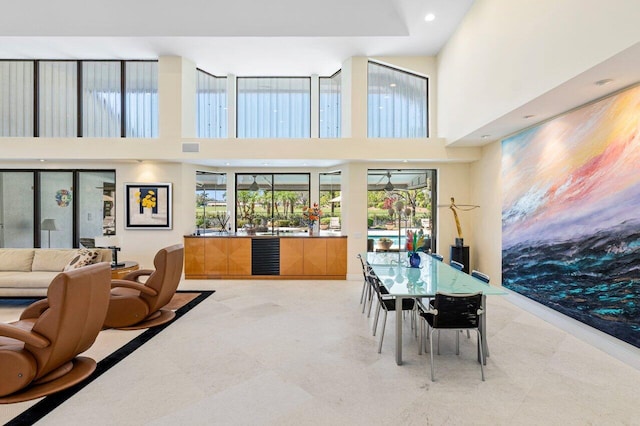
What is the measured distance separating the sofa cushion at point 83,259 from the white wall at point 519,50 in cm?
675

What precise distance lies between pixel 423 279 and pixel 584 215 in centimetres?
218

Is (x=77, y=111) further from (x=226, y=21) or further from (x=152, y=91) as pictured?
(x=226, y=21)

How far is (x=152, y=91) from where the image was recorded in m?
6.92

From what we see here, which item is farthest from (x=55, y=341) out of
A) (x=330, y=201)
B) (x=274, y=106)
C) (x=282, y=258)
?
(x=274, y=106)

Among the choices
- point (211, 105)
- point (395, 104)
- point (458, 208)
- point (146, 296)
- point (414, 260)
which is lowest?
point (146, 296)

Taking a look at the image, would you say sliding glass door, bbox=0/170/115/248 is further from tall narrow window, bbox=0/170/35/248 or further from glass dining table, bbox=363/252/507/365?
glass dining table, bbox=363/252/507/365

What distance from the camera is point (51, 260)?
17.8ft

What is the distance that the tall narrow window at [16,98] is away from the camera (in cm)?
690

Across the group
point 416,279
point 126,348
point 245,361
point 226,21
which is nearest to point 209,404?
point 245,361

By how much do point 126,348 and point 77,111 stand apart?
5971 mm

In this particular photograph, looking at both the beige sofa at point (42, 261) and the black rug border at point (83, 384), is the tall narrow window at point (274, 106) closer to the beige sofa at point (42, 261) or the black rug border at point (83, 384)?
the beige sofa at point (42, 261)

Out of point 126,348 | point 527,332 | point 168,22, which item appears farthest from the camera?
point 168,22

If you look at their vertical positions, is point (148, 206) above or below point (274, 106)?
below

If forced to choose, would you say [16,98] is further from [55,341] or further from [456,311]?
[456,311]
